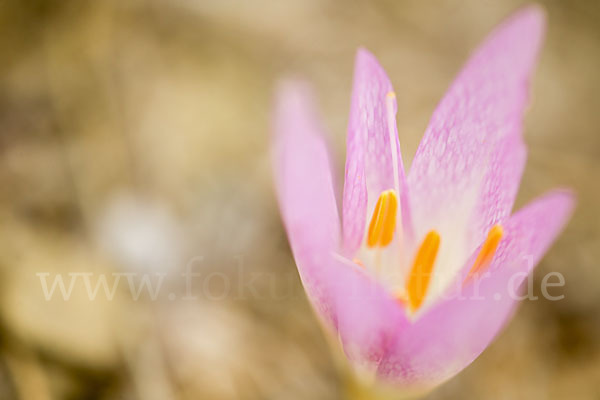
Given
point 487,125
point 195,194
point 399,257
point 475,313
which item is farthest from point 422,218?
point 195,194

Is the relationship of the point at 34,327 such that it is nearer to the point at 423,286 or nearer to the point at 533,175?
the point at 423,286

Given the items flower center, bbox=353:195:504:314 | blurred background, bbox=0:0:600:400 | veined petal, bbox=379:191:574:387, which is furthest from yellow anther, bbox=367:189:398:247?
blurred background, bbox=0:0:600:400

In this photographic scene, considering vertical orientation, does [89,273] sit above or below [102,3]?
below

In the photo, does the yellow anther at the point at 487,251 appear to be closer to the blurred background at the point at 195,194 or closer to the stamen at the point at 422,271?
the stamen at the point at 422,271

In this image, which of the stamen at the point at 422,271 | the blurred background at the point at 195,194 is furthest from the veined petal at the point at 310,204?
the blurred background at the point at 195,194

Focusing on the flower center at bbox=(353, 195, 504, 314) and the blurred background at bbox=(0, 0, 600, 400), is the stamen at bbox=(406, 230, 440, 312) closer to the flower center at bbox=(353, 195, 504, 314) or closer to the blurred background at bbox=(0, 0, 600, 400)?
the flower center at bbox=(353, 195, 504, 314)

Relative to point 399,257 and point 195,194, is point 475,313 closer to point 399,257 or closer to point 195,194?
point 399,257

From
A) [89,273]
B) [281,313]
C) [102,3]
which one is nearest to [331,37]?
[102,3]
